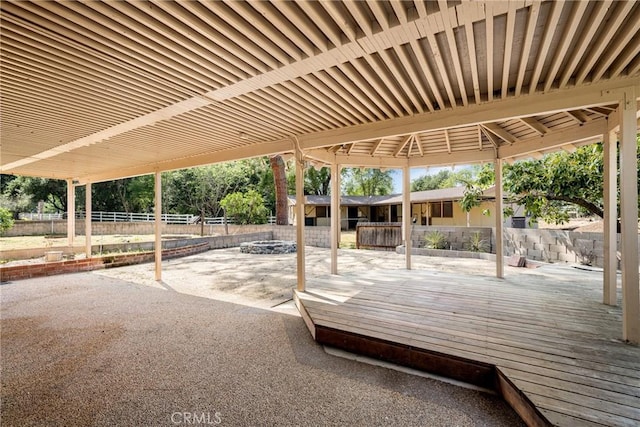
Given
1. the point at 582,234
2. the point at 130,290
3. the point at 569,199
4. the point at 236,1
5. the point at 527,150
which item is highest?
the point at 236,1

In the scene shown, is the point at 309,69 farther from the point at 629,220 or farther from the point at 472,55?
the point at 629,220

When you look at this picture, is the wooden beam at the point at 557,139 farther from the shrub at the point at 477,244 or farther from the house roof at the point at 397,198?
the house roof at the point at 397,198

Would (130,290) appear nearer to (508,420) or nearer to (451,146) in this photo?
(508,420)

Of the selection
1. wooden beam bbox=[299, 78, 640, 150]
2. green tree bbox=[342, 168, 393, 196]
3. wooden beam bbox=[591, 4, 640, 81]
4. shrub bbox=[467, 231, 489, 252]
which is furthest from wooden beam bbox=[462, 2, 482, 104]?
green tree bbox=[342, 168, 393, 196]

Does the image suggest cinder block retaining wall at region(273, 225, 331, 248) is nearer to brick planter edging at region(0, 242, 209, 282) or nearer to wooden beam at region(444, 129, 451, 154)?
brick planter edging at region(0, 242, 209, 282)

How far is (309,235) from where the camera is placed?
13062mm

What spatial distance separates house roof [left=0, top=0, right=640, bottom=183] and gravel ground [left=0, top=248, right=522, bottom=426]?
2.73m

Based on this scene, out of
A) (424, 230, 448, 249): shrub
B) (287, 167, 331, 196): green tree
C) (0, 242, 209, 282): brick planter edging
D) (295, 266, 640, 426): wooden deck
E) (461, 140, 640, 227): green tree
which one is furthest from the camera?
(287, 167, 331, 196): green tree

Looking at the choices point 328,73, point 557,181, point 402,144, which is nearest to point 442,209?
point 557,181

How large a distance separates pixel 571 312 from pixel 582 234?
4.88 m

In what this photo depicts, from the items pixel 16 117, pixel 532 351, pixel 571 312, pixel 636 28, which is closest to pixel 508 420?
pixel 532 351

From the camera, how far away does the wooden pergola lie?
6.43 ft

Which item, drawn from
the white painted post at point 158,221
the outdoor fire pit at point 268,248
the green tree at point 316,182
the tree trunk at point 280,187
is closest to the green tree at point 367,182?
the green tree at point 316,182

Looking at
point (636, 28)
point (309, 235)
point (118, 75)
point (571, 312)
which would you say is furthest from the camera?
point (309, 235)
